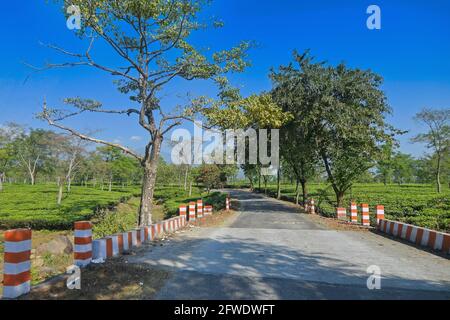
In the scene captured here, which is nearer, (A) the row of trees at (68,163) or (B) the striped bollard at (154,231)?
(B) the striped bollard at (154,231)

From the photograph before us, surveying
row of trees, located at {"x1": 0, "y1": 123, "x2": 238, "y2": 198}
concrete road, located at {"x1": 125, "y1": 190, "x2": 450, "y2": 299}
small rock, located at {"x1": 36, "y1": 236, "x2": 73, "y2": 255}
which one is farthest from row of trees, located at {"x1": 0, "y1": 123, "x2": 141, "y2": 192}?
concrete road, located at {"x1": 125, "y1": 190, "x2": 450, "y2": 299}

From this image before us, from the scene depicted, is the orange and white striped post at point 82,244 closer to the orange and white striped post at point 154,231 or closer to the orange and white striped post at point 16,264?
the orange and white striped post at point 16,264

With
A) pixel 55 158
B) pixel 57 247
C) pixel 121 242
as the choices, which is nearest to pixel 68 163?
pixel 55 158

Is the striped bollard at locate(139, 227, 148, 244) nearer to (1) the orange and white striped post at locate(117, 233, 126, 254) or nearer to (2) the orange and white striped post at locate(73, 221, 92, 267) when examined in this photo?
(1) the orange and white striped post at locate(117, 233, 126, 254)

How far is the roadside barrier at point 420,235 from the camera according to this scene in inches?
371

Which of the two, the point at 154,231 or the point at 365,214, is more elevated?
the point at 365,214

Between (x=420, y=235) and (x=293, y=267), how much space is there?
18.4 feet

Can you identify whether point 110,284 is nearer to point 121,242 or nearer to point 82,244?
point 82,244

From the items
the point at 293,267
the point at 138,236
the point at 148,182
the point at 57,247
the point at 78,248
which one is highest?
the point at 148,182

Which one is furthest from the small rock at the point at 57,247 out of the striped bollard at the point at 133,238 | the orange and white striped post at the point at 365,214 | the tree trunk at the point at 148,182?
the orange and white striped post at the point at 365,214

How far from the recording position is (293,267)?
7168 millimetres

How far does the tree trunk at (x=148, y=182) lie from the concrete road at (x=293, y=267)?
1.78 m

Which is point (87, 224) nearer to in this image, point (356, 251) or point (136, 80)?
point (356, 251)
